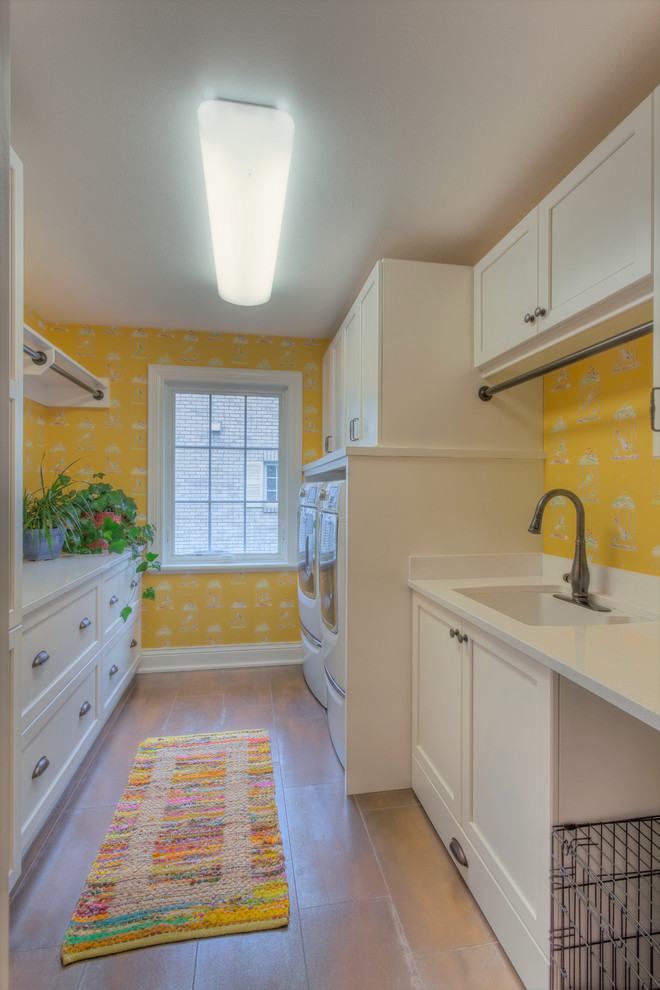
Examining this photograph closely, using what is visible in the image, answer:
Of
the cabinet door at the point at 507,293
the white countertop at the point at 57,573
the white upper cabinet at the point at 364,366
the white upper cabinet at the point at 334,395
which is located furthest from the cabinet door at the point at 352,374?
the white countertop at the point at 57,573

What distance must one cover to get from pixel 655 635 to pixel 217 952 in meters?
1.41

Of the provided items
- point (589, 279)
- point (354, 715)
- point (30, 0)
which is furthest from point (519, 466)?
point (30, 0)

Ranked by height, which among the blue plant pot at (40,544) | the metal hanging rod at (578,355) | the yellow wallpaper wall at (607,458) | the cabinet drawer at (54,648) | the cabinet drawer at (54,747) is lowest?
the cabinet drawer at (54,747)

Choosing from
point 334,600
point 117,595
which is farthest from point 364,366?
point 117,595

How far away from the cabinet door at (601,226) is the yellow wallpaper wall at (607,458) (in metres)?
0.35

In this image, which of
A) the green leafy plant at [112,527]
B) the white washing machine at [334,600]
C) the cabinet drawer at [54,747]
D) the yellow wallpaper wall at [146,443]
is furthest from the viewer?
the yellow wallpaper wall at [146,443]

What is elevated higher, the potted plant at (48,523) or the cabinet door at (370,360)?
the cabinet door at (370,360)

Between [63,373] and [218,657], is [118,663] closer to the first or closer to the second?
[218,657]

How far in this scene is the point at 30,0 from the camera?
106cm

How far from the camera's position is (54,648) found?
1.75m

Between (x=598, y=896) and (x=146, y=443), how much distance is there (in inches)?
120

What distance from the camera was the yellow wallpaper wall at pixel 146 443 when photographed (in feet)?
9.98

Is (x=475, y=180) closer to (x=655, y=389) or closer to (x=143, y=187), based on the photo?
(x=655, y=389)

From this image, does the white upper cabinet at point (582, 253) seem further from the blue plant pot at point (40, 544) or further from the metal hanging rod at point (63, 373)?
the blue plant pot at point (40, 544)
